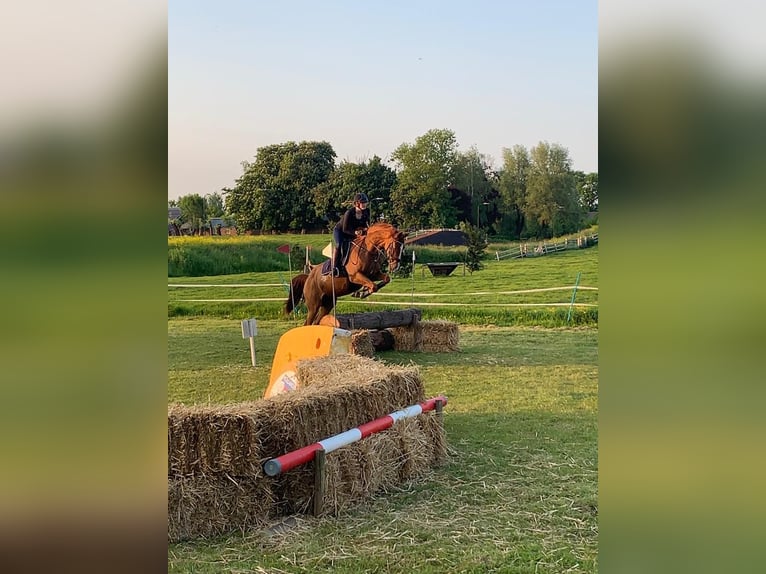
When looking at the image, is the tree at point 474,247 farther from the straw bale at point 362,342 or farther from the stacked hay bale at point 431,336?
the straw bale at point 362,342

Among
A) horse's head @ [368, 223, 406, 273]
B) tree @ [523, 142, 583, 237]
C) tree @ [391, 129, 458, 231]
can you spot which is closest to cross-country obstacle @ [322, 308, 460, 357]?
horse's head @ [368, 223, 406, 273]

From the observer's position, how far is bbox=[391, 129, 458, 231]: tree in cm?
1266

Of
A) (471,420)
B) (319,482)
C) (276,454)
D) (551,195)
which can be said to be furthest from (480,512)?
(551,195)

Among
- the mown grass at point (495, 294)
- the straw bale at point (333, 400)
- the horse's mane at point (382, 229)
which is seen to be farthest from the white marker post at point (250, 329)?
the straw bale at point (333, 400)

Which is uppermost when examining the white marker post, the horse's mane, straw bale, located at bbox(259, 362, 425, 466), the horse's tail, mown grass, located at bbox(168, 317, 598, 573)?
the horse's mane

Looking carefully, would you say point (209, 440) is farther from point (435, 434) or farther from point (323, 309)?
point (323, 309)

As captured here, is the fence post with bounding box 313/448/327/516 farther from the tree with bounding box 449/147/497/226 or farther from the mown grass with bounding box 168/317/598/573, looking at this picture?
the tree with bounding box 449/147/497/226

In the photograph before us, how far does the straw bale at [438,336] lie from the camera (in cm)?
1137

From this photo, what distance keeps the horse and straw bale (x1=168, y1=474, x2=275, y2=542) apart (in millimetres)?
5730

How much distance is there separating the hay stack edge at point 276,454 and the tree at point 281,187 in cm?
911

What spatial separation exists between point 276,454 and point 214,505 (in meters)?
0.42
